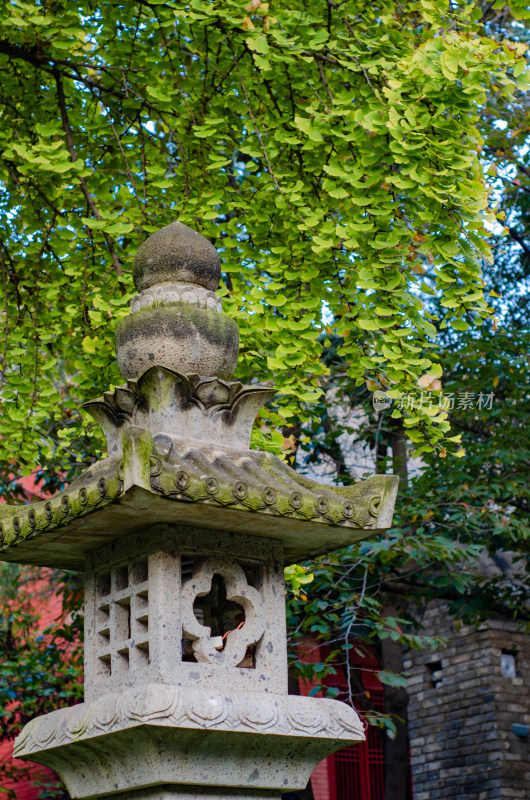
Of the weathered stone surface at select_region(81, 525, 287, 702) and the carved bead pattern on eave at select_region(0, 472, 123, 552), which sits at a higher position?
the carved bead pattern on eave at select_region(0, 472, 123, 552)

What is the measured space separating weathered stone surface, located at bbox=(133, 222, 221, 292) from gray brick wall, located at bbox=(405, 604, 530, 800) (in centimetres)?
737

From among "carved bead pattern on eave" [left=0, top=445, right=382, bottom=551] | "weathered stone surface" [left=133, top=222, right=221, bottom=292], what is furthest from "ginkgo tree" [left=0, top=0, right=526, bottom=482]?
"carved bead pattern on eave" [left=0, top=445, right=382, bottom=551]

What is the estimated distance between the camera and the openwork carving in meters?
3.47

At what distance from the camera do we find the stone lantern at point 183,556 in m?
3.27

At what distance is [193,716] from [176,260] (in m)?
1.74

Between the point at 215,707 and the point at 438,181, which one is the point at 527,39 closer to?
the point at 438,181

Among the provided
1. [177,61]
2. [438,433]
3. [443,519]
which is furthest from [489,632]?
[177,61]

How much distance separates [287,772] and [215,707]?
1.71 feet

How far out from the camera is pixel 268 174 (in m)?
6.52

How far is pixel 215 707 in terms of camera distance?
10.7 ft

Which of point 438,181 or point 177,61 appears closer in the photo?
point 438,181

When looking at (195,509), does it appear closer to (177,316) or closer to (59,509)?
(59,509)

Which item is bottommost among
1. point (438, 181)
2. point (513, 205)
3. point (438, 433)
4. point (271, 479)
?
point (271, 479)

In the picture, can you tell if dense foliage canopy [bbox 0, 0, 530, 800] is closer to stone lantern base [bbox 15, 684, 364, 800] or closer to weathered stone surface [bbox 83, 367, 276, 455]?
weathered stone surface [bbox 83, 367, 276, 455]
